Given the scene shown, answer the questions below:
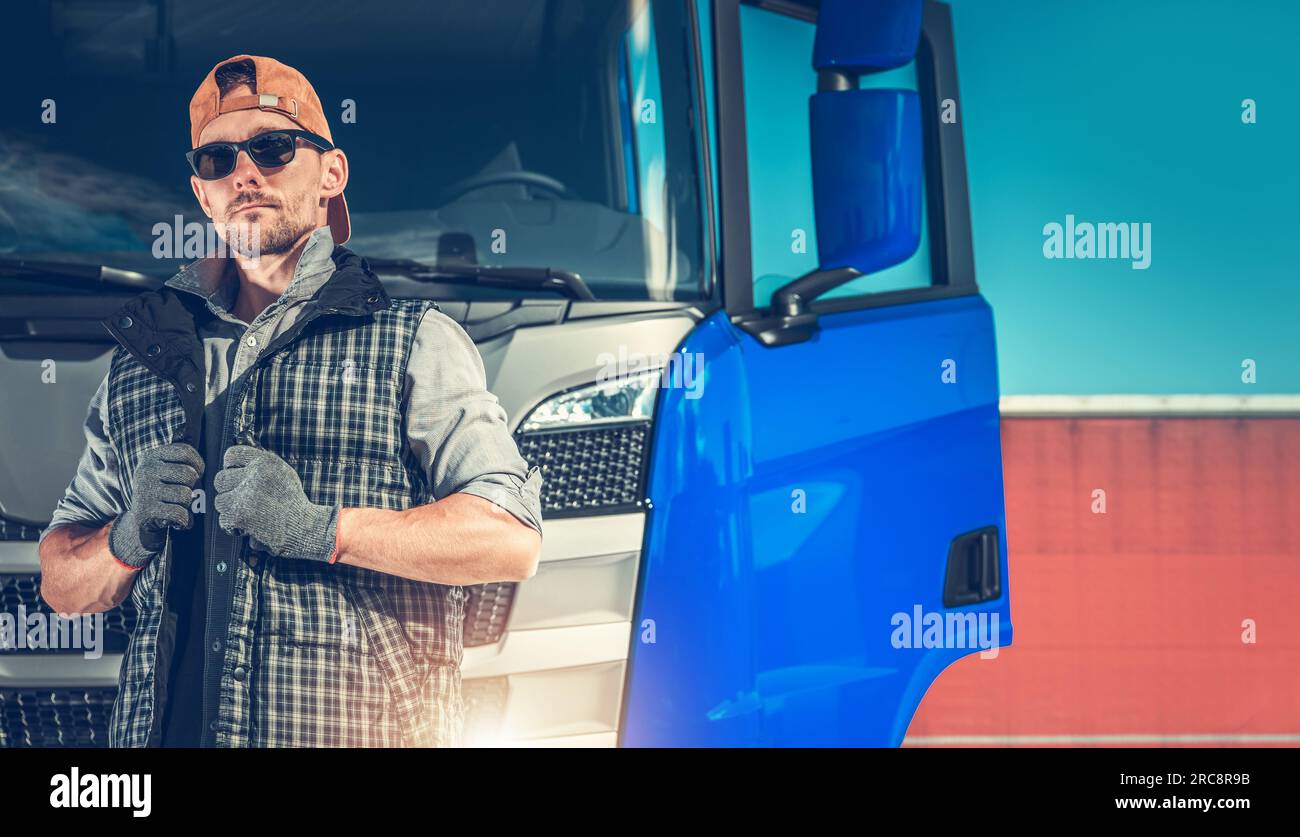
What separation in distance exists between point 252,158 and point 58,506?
690 millimetres

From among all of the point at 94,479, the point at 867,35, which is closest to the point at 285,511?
the point at 94,479

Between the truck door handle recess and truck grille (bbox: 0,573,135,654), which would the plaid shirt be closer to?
truck grille (bbox: 0,573,135,654)

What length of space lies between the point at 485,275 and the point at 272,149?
44cm

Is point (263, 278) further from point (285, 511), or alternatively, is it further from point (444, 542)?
point (444, 542)

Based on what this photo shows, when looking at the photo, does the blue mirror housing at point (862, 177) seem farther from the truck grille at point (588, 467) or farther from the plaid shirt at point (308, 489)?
the plaid shirt at point (308, 489)

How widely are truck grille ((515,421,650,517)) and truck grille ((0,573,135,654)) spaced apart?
73 cm

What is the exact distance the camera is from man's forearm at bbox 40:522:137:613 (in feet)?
6.87

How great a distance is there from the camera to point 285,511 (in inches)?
82.2

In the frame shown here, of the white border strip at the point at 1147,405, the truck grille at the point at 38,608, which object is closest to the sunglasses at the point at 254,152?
the truck grille at the point at 38,608

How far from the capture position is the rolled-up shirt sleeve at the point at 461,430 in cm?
214

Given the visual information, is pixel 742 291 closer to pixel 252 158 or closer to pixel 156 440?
pixel 252 158

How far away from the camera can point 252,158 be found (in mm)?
2217

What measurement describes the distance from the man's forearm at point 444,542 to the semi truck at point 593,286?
0.13 ft
